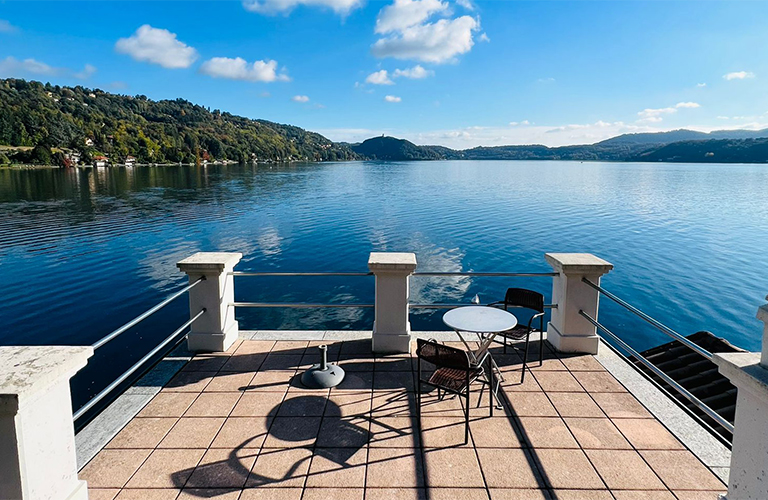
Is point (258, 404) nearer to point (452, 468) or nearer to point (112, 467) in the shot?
point (112, 467)

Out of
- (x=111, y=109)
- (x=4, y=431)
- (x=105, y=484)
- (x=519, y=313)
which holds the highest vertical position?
(x=111, y=109)

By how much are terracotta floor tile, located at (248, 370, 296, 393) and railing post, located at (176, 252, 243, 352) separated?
92cm

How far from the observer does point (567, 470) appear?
130 inches

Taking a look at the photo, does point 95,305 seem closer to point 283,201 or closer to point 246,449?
point 246,449

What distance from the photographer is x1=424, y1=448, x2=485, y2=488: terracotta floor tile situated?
123 inches

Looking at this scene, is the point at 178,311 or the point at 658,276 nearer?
the point at 178,311

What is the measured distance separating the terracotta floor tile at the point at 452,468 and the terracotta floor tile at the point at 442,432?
83 mm

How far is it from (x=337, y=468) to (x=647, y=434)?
104 inches

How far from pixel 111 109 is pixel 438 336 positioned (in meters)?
176

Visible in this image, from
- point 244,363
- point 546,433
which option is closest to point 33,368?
point 244,363

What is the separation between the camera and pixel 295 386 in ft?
15.1

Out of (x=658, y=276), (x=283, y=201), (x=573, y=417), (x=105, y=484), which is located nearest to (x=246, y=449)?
(x=105, y=484)

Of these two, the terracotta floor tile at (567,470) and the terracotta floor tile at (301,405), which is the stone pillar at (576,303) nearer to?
the terracotta floor tile at (567,470)

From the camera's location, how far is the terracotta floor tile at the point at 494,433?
11.8 ft
